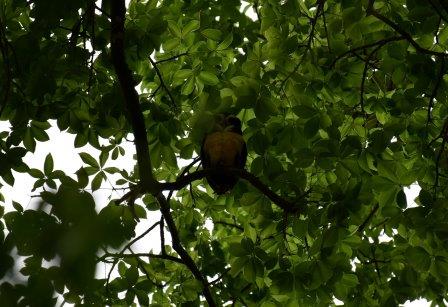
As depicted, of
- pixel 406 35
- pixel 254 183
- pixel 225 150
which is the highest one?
pixel 225 150

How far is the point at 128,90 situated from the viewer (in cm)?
321

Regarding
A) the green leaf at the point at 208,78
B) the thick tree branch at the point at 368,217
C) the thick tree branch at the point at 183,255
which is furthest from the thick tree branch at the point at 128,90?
the thick tree branch at the point at 368,217

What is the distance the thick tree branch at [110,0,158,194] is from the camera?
3.10m

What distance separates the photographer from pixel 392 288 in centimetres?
398

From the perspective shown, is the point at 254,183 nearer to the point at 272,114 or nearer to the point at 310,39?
the point at 272,114

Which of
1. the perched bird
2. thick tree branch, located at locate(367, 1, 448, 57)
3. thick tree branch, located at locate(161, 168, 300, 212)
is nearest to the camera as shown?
thick tree branch, located at locate(367, 1, 448, 57)

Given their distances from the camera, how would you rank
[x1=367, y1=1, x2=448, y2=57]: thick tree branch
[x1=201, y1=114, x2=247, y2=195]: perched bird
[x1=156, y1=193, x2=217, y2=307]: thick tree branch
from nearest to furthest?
[x1=367, y1=1, x2=448, y2=57]: thick tree branch → [x1=156, y1=193, x2=217, y2=307]: thick tree branch → [x1=201, y1=114, x2=247, y2=195]: perched bird

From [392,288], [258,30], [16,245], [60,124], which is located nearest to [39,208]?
[16,245]

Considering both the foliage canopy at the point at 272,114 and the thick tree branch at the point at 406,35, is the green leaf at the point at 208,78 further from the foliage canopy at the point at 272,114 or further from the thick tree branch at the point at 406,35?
the thick tree branch at the point at 406,35

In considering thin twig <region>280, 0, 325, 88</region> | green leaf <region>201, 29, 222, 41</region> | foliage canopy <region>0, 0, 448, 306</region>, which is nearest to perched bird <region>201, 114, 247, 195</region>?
foliage canopy <region>0, 0, 448, 306</region>

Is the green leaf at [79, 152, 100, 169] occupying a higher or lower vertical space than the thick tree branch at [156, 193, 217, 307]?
higher

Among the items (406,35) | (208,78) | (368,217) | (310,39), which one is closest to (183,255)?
(208,78)

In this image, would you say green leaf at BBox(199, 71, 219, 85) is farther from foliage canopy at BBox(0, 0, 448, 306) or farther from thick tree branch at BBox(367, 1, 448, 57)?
thick tree branch at BBox(367, 1, 448, 57)

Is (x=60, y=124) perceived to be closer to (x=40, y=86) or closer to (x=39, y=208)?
(x=40, y=86)
